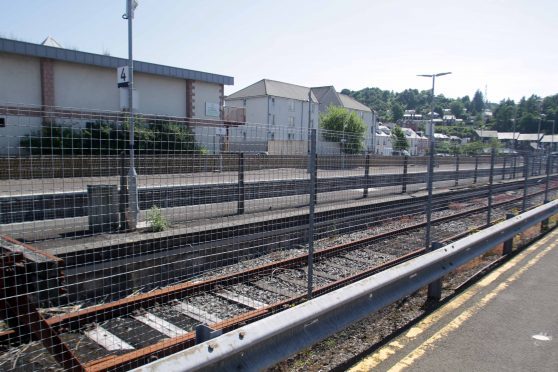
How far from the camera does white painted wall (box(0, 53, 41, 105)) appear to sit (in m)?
23.3

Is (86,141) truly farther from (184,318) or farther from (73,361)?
(184,318)

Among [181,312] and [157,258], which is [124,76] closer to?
[157,258]

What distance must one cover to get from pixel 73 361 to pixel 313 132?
9.78 ft

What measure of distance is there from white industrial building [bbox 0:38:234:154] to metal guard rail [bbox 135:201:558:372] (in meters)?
17.2

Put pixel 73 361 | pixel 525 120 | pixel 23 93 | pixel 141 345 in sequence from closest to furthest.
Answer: pixel 73 361
pixel 141 345
pixel 23 93
pixel 525 120

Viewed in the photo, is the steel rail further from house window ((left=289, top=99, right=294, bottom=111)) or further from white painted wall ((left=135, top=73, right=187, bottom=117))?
house window ((left=289, top=99, right=294, bottom=111))

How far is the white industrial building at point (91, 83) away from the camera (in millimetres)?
23812

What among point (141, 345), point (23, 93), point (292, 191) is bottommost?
point (141, 345)

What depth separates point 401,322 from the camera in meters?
4.96

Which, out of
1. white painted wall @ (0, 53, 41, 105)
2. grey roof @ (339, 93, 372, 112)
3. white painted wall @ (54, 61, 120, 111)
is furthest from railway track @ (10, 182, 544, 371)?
grey roof @ (339, 93, 372, 112)

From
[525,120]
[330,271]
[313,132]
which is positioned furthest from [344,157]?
[525,120]

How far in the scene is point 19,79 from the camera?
2398 cm

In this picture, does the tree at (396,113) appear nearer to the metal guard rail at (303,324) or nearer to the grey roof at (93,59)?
the grey roof at (93,59)

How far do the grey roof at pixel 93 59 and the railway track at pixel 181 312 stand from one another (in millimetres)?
→ 23182
